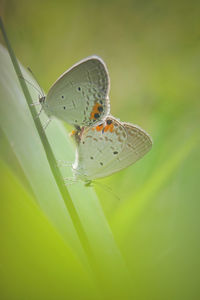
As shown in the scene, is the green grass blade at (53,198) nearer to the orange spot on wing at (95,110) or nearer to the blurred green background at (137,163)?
the blurred green background at (137,163)

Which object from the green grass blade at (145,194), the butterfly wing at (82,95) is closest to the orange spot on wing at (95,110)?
the butterfly wing at (82,95)

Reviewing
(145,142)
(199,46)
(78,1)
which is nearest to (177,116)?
(145,142)

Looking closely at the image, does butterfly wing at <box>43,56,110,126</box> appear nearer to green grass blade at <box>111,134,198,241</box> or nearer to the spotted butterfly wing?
the spotted butterfly wing

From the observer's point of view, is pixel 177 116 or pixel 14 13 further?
pixel 14 13

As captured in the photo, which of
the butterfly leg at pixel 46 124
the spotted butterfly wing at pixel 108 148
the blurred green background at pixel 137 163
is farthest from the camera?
the spotted butterfly wing at pixel 108 148

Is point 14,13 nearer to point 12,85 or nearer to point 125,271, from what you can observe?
point 12,85

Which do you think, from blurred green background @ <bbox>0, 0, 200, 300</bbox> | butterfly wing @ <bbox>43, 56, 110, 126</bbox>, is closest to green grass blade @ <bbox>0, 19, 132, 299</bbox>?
blurred green background @ <bbox>0, 0, 200, 300</bbox>

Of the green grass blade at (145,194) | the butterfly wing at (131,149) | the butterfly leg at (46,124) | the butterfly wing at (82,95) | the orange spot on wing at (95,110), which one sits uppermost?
the butterfly wing at (82,95)

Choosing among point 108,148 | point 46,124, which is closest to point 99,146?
point 108,148
